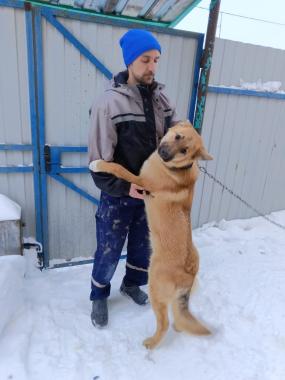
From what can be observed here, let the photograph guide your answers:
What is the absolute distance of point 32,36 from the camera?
274 cm

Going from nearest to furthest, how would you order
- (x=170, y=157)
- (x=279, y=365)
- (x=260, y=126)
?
(x=170, y=157)
(x=279, y=365)
(x=260, y=126)

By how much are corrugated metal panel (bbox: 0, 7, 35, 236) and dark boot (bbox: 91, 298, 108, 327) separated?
4.07 feet

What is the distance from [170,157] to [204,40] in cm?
197

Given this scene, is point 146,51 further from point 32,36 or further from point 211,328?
point 211,328

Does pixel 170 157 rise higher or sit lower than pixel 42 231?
higher

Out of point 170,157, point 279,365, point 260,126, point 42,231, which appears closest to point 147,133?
point 170,157

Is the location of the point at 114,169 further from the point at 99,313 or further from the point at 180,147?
the point at 99,313

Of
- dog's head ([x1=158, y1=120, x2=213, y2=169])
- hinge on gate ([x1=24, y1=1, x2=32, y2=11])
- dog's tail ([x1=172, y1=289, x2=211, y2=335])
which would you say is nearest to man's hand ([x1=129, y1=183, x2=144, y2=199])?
dog's head ([x1=158, y1=120, x2=213, y2=169])

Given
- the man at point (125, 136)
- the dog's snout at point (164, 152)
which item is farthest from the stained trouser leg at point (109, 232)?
the dog's snout at point (164, 152)

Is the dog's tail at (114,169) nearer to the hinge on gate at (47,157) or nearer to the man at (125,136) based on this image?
the man at (125,136)

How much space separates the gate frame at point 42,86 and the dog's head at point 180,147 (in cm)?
139

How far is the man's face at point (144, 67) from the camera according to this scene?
216cm

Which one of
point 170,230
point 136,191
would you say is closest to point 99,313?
point 170,230

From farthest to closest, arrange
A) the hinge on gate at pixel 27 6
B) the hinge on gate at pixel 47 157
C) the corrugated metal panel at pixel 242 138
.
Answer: the corrugated metal panel at pixel 242 138 → the hinge on gate at pixel 47 157 → the hinge on gate at pixel 27 6
